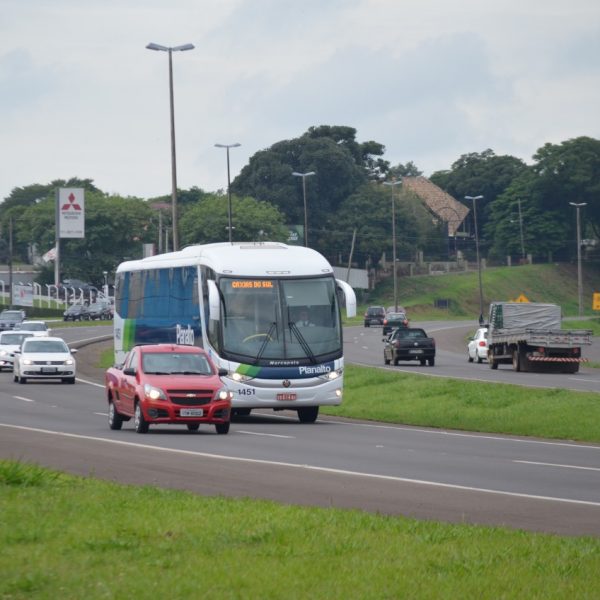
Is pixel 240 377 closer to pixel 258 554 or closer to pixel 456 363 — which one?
pixel 258 554

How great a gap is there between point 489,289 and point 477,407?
10546cm

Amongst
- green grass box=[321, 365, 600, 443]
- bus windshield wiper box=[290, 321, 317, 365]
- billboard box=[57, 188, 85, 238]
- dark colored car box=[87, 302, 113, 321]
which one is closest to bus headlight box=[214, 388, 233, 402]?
bus windshield wiper box=[290, 321, 317, 365]

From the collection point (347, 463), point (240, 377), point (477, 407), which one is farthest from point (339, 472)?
point (477, 407)

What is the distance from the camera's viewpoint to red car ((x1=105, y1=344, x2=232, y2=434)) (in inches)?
994

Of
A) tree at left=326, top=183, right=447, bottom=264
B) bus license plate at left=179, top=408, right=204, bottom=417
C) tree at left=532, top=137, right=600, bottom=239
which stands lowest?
bus license plate at left=179, top=408, right=204, bottom=417

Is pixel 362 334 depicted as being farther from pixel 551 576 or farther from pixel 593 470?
pixel 551 576

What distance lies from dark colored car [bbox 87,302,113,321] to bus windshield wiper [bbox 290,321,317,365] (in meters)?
83.2

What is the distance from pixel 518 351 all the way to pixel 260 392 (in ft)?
83.7

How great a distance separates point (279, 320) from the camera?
1180 inches

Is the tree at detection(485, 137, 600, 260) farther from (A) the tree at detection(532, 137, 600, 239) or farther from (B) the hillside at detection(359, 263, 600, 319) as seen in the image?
(B) the hillside at detection(359, 263, 600, 319)

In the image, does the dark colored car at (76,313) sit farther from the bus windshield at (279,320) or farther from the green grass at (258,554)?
the green grass at (258,554)

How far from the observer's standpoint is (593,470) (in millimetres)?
19656

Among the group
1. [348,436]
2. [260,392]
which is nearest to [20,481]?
[348,436]

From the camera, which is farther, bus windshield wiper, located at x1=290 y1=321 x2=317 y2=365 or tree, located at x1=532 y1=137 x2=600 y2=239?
tree, located at x1=532 y1=137 x2=600 y2=239
